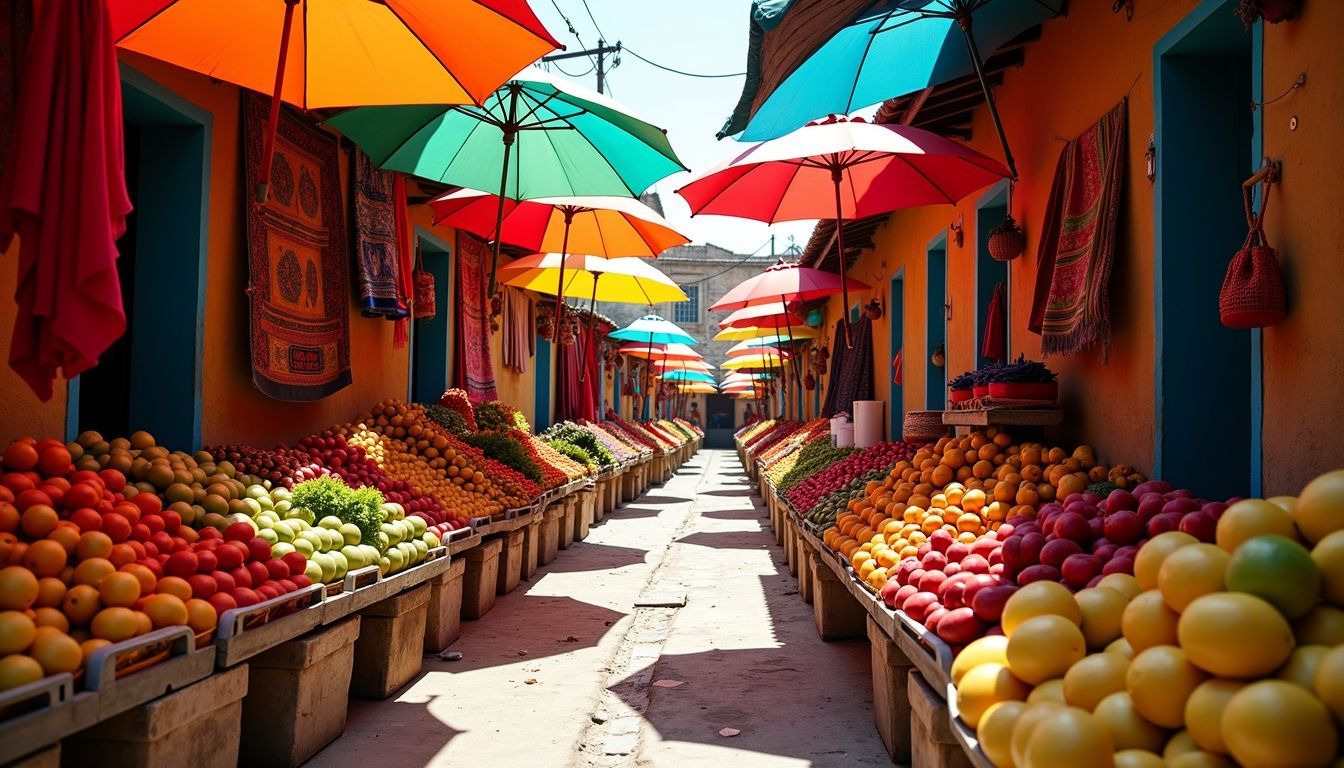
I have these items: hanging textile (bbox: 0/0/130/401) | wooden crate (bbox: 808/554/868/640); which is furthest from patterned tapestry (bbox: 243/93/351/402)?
wooden crate (bbox: 808/554/868/640)

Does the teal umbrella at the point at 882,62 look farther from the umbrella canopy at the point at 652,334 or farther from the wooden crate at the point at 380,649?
the umbrella canopy at the point at 652,334

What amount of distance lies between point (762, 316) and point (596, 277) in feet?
11.6

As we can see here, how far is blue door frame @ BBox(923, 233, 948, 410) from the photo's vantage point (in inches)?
377

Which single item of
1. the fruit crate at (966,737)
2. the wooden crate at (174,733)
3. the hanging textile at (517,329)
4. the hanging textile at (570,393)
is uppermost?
the hanging textile at (517,329)

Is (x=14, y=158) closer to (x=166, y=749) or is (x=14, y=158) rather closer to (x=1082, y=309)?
(x=166, y=749)

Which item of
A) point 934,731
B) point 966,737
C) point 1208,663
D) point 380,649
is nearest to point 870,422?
point 380,649

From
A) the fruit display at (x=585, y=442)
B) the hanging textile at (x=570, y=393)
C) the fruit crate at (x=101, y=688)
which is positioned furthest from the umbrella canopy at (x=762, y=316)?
the fruit crate at (x=101, y=688)

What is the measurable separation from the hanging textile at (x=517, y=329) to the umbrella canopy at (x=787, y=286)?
10.7 feet

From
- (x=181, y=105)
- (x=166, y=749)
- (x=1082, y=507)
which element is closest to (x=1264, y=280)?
(x=1082, y=507)

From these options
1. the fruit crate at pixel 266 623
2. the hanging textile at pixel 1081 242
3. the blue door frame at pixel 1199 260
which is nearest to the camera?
the fruit crate at pixel 266 623

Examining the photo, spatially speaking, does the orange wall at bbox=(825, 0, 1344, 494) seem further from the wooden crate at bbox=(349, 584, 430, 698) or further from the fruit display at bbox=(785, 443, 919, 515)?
the wooden crate at bbox=(349, 584, 430, 698)

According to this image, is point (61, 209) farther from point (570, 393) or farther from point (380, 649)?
point (570, 393)

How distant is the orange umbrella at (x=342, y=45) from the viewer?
468cm

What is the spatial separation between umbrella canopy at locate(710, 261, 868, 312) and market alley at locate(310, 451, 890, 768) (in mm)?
3945
